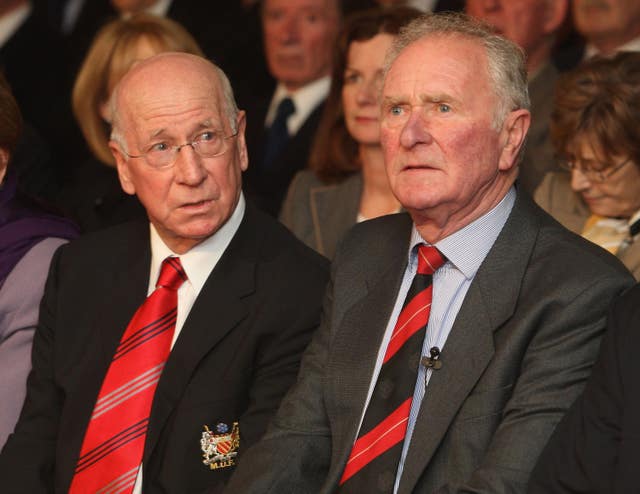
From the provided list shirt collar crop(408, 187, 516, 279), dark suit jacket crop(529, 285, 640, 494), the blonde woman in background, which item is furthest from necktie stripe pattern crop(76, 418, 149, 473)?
the blonde woman in background

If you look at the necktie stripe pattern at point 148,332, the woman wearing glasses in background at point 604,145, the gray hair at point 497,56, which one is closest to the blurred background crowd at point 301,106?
the woman wearing glasses in background at point 604,145

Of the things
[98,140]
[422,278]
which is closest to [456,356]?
[422,278]

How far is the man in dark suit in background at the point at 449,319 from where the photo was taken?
252 centimetres

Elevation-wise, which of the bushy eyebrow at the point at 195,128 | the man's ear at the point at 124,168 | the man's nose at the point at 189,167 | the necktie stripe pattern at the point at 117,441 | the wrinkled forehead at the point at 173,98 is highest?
the wrinkled forehead at the point at 173,98

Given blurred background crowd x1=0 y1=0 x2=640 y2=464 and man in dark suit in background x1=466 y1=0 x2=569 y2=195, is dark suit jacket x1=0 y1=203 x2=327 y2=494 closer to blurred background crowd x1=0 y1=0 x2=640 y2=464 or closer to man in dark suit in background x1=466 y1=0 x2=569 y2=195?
blurred background crowd x1=0 y1=0 x2=640 y2=464

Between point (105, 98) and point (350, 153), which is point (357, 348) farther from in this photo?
point (105, 98)

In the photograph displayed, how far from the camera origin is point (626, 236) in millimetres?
3553

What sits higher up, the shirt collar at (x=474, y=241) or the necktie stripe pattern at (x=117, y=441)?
the shirt collar at (x=474, y=241)

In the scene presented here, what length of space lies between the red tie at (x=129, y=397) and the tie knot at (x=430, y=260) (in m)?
0.75

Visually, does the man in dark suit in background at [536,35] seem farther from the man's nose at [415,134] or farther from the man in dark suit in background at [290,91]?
the man's nose at [415,134]

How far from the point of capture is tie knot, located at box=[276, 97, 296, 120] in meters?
5.23

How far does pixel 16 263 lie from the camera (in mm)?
3541

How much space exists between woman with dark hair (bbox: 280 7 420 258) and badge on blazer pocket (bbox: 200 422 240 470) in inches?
56.8

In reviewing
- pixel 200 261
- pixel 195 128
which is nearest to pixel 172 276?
pixel 200 261
